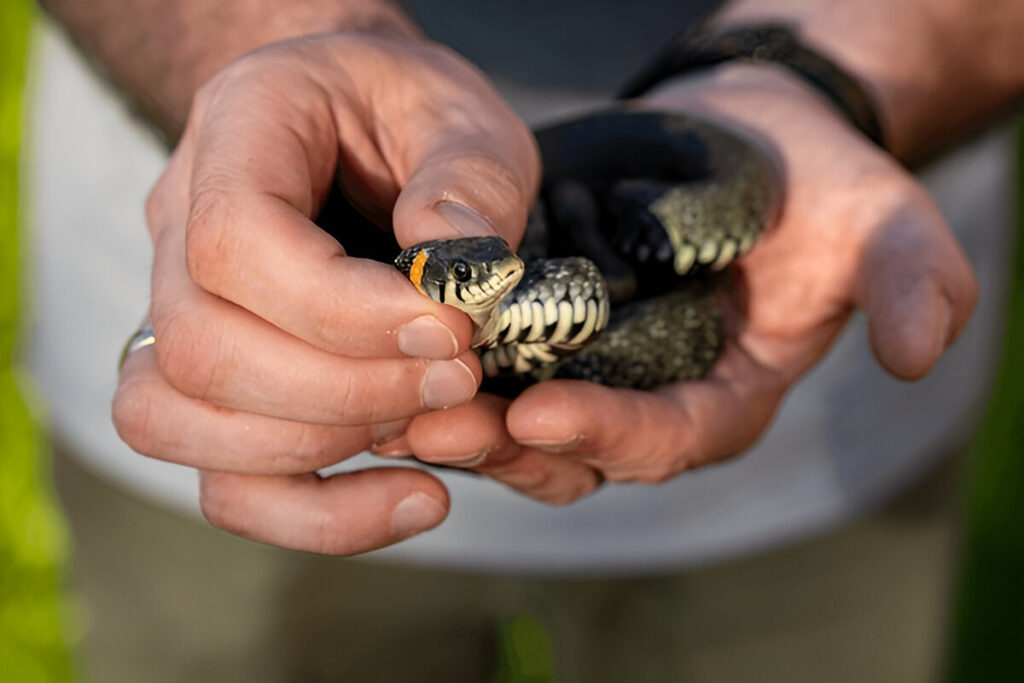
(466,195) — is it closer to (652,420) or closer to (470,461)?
(470,461)

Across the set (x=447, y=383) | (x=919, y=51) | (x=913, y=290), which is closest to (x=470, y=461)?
(x=447, y=383)

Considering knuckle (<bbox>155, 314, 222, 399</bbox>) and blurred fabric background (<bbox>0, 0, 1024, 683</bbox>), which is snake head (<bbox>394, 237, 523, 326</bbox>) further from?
blurred fabric background (<bbox>0, 0, 1024, 683</bbox>)

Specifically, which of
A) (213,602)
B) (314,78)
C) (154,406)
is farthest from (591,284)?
(213,602)

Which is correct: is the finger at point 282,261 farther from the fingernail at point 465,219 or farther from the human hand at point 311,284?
the fingernail at point 465,219

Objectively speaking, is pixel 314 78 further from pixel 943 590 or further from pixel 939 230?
pixel 943 590

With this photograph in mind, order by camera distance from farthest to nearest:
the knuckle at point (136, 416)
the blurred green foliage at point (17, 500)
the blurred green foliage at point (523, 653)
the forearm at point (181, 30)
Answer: the blurred green foliage at point (17, 500)
the blurred green foliage at point (523, 653)
the forearm at point (181, 30)
the knuckle at point (136, 416)

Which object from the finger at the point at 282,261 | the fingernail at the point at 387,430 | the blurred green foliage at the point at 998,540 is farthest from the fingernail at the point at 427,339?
the blurred green foliage at the point at 998,540
